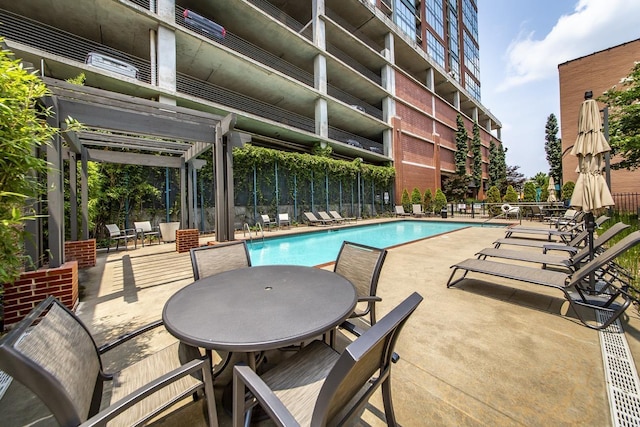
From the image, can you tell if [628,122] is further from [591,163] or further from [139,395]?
[139,395]

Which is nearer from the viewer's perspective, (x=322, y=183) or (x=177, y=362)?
(x=177, y=362)

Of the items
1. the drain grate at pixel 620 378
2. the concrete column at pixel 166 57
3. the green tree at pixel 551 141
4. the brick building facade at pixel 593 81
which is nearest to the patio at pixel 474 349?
the drain grate at pixel 620 378

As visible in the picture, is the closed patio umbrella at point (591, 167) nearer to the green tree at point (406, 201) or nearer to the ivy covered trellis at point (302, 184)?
the ivy covered trellis at point (302, 184)

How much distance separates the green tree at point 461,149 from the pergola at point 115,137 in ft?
85.1

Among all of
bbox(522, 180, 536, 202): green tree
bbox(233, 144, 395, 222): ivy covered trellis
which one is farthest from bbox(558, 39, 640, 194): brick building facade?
bbox(233, 144, 395, 222): ivy covered trellis

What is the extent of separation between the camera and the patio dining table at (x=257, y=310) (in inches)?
44.5

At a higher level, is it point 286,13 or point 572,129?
point 286,13

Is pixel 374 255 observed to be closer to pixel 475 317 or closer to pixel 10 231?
pixel 475 317

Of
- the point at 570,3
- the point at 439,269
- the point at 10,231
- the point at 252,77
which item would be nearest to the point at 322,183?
the point at 252,77

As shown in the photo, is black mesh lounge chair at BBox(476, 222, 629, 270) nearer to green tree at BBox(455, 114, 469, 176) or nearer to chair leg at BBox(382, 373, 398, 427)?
chair leg at BBox(382, 373, 398, 427)

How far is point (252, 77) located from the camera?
12414 millimetres

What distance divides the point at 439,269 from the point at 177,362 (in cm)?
387

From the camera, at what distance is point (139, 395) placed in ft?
2.98

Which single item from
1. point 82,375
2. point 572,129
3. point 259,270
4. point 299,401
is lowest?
point 299,401
